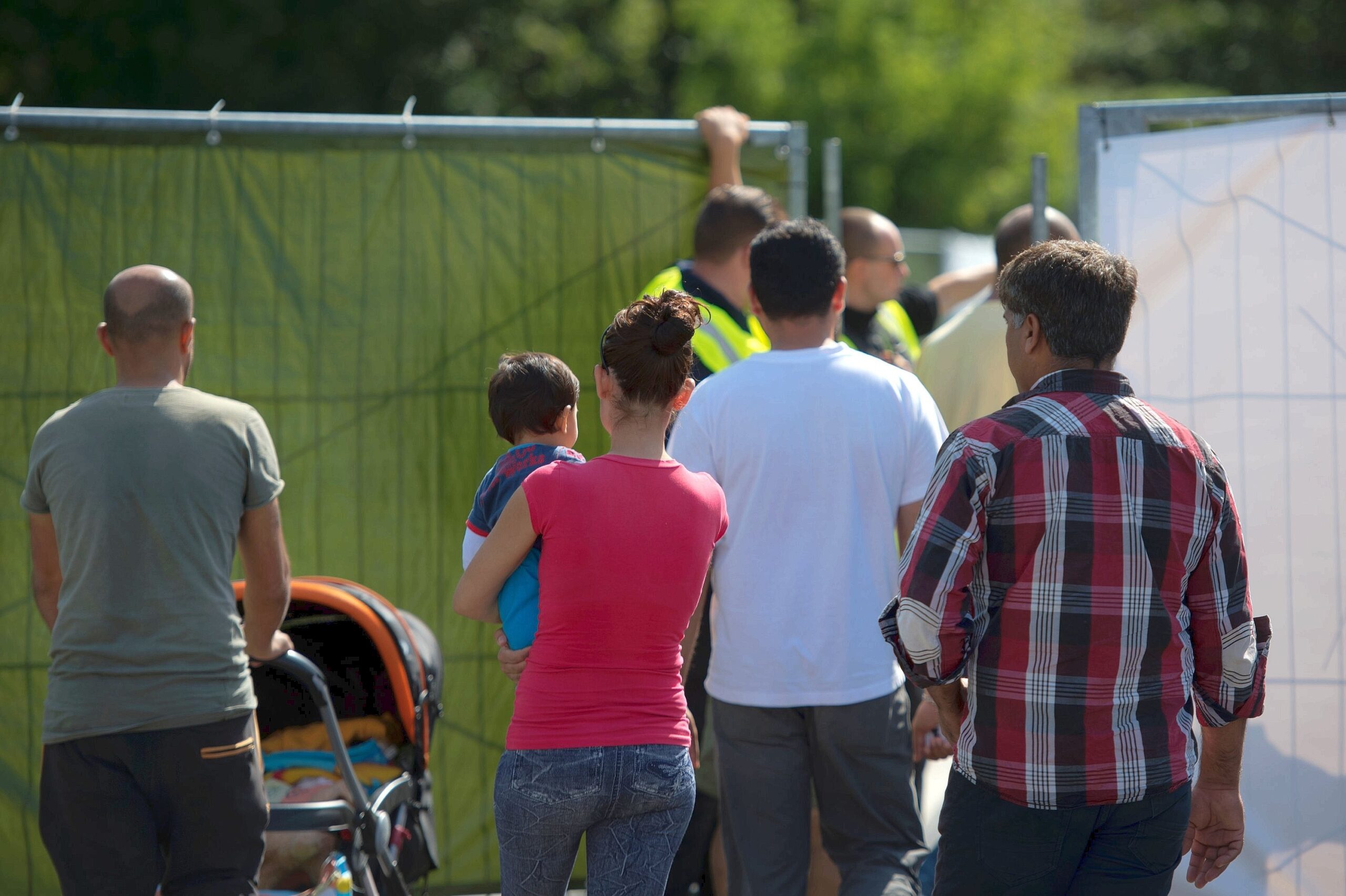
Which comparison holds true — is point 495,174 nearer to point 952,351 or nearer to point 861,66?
point 952,351

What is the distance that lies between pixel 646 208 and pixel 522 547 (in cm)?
185

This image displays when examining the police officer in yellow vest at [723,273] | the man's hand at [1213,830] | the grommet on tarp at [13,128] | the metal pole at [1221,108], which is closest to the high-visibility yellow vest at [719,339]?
the police officer in yellow vest at [723,273]

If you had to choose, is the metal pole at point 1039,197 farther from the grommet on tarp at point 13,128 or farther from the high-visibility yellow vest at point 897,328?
the grommet on tarp at point 13,128

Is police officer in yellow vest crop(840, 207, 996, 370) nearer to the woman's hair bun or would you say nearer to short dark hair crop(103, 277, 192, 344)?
the woman's hair bun

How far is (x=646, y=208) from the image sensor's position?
402cm

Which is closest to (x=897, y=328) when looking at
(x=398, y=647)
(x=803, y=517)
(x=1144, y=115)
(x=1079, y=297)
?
(x=1144, y=115)

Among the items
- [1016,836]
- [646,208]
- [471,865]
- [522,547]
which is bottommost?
[471,865]

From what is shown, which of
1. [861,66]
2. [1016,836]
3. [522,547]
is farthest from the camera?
[861,66]

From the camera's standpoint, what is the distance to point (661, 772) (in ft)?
8.04

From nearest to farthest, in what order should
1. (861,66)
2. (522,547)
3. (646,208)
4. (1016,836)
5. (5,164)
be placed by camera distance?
(1016,836) → (522,547) → (5,164) → (646,208) → (861,66)

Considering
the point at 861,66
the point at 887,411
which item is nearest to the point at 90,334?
the point at 887,411

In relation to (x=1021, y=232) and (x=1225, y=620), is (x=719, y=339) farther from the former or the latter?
(x=1225, y=620)

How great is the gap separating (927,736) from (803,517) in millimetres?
808

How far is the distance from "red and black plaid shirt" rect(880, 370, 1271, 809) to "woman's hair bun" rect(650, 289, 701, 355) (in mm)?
585
